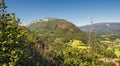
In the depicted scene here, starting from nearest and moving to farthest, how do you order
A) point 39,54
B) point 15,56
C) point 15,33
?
point 15,56 < point 15,33 < point 39,54

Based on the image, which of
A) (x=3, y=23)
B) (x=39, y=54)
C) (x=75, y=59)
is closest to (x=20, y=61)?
(x=3, y=23)

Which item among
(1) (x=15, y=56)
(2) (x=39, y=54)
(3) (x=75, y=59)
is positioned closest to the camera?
(1) (x=15, y=56)

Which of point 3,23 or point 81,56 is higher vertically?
point 3,23

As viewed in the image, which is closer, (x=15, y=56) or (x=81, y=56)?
(x=15, y=56)

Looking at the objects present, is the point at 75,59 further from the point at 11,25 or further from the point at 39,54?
the point at 11,25

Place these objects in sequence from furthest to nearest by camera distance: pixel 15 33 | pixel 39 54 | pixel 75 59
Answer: pixel 75 59
pixel 39 54
pixel 15 33

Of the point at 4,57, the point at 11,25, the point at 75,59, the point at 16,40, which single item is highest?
the point at 11,25

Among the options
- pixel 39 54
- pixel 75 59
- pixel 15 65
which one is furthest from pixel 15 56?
pixel 75 59

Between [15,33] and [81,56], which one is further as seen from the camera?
[81,56]

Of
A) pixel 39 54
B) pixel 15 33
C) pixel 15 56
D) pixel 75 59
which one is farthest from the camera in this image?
pixel 75 59
